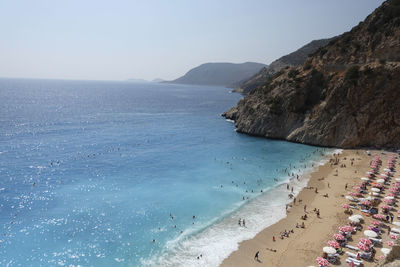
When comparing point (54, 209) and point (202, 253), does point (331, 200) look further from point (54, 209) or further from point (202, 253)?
point (54, 209)

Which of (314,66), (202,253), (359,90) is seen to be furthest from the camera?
(314,66)

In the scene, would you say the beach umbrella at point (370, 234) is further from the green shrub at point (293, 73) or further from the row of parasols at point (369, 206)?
the green shrub at point (293, 73)

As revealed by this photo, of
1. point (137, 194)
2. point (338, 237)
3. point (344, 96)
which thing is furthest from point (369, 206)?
point (344, 96)

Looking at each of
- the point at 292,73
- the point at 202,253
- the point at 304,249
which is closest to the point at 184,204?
the point at 202,253

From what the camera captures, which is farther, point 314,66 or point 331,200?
point 314,66

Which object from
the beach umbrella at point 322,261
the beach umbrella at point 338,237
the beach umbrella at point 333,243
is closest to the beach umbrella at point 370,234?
the beach umbrella at point 338,237

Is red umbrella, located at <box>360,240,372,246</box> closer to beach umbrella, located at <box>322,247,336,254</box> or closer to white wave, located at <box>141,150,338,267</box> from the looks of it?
beach umbrella, located at <box>322,247,336,254</box>
